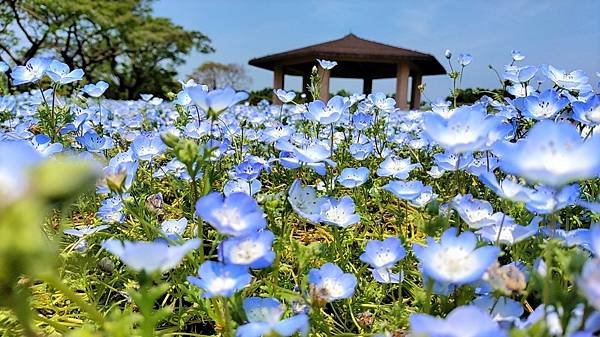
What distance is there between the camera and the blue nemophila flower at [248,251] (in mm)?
786

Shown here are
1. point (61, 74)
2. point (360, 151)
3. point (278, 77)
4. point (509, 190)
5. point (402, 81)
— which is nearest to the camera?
point (509, 190)

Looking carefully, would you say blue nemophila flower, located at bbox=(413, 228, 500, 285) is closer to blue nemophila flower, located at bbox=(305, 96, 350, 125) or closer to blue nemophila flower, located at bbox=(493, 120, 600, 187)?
blue nemophila flower, located at bbox=(493, 120, 600, 187)

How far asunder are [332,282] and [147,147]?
0.77m

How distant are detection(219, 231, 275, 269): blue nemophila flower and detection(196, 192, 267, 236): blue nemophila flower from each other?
0.02 meters

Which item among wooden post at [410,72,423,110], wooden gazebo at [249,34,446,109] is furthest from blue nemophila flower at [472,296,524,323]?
wooden post at [410,72,423,110]

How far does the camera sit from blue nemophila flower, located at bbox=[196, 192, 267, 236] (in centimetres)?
78

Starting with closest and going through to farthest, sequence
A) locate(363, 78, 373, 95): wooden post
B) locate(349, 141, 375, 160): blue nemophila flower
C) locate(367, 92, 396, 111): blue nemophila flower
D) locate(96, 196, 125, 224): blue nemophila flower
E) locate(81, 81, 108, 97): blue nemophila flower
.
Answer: locate(96, 196, 125, 224): blue nemophila flower → locate(349, 141, 375, 160): blue nemophila flower → locate(81, 81, 108, 97): blue nemophila flower → locate(367, 92, 396, 111): blue nemophila flower → locate(363, 78, 373, 95): wooden post

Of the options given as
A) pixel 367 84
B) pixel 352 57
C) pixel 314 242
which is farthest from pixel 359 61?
pixel 314 242

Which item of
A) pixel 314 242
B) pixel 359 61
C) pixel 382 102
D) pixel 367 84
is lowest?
pixel 367 84

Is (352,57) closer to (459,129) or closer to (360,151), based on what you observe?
(360,151)

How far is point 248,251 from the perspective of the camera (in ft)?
2.65

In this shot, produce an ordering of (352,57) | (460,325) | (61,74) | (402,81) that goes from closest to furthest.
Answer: (460,325) < (61,74) < (352,57) < (402,81)

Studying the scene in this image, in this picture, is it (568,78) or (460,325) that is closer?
(460,325)

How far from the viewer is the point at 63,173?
0.47 m
